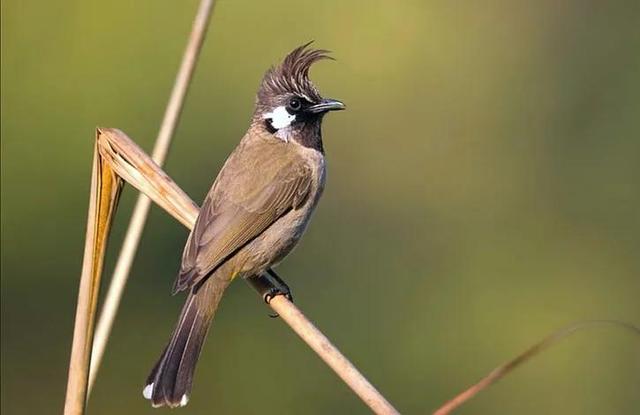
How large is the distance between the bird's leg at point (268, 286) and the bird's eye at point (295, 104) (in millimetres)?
496

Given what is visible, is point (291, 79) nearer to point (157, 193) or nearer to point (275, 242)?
point (275, 242)

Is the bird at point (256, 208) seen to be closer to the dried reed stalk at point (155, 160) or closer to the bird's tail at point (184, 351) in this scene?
the bird's tail at point (184, 351)

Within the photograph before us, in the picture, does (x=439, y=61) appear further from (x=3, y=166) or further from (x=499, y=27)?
(x=3, y=166)

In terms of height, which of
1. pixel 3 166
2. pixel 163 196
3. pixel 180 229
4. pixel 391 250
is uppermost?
pixel 3 166

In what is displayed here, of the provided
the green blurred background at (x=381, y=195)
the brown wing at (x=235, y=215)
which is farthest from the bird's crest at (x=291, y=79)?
the green blurred background at (x=381, y=195)

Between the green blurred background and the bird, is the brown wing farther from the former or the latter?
the green blurred background

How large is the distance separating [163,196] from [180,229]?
2.81 metres

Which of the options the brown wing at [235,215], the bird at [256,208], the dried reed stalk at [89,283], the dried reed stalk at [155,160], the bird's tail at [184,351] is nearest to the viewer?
the dried reed stalk at [89,283]

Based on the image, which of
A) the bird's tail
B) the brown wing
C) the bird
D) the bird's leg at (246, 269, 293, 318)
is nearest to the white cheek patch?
the bird

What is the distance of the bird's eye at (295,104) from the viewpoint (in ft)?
12.7

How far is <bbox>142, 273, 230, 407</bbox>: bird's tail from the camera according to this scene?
3125 millimetres

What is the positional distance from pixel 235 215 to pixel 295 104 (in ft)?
1.58

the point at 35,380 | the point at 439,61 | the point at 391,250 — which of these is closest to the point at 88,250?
the point at 35,380

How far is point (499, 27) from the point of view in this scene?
7371 mm
